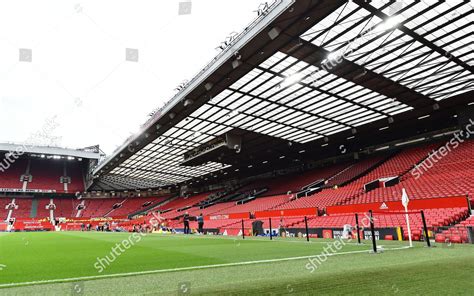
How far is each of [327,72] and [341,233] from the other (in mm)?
8646

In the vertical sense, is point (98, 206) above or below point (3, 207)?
below

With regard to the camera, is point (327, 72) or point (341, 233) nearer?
point (341, 233)

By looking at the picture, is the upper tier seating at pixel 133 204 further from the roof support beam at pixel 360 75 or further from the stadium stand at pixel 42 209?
the roof support beam at pixel 360 75

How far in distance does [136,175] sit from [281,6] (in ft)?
138

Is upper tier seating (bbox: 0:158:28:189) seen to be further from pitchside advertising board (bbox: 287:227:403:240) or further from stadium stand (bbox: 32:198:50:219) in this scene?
pitchside advertising board (bbox: 287:227:403:240)

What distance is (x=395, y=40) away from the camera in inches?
538

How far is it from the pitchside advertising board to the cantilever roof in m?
8.45

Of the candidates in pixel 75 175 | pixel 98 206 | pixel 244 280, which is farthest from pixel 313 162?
pixel 75 175

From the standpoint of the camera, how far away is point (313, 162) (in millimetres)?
39812

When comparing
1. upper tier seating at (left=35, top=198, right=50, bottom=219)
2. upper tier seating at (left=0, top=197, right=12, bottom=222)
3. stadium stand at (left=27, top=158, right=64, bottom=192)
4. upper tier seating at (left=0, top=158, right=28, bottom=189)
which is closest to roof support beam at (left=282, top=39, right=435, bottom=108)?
upper tier seating at (left=35, top=198, right=50, bottom=219)

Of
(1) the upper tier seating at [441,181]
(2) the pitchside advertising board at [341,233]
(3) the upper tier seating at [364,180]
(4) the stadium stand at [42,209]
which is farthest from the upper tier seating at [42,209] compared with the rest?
(1) the upper tier seating at [441,181]

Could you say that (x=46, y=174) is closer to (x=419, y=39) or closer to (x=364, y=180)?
(x=364, y=180)

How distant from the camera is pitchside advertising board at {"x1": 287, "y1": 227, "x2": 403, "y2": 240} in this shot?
41.2ft

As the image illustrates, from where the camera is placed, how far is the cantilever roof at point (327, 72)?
40.4 ft
